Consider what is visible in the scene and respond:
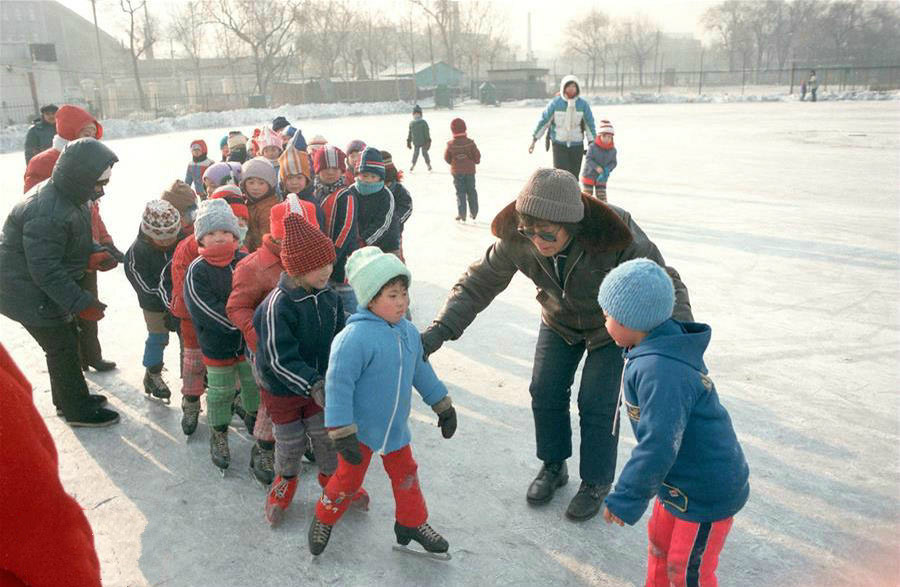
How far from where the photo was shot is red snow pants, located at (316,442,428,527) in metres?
2.83

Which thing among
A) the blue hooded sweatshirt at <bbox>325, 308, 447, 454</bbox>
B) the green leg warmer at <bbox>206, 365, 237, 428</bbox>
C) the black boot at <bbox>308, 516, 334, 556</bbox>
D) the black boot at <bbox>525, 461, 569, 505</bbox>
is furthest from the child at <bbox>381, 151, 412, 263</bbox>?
the black boot at <bbox>308, 516, 334, 556</bbox>

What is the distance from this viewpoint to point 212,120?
36.4 meters

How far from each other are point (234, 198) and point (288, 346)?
2156 mm

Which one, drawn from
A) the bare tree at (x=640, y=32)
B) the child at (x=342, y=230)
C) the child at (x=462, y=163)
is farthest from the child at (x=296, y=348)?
the bare tree at (x=640, y=32)

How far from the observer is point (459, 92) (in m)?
52.9

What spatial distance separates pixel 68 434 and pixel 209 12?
6422cm

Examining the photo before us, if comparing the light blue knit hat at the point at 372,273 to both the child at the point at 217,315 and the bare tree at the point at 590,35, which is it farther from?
the bare tree at the point at 590,35

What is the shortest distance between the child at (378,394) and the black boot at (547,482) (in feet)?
Result: 1.98

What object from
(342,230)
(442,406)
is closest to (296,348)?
(442,406)

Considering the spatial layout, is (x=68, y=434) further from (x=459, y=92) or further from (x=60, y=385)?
(x=459, y=92)

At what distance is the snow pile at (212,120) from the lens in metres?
27.8

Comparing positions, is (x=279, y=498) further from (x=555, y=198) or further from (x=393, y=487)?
(x=555, y=198)

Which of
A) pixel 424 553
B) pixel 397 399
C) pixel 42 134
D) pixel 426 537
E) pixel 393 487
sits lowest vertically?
pixel 424 553

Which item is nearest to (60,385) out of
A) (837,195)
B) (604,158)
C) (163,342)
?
(163,342)
